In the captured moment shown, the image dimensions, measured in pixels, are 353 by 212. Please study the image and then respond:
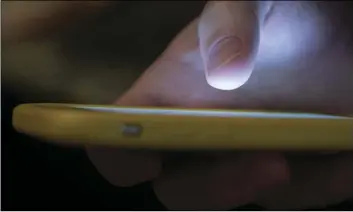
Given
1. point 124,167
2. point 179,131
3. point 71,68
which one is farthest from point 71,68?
point 179,131

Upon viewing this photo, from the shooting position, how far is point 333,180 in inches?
15.4

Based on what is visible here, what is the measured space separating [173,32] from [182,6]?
24 mm

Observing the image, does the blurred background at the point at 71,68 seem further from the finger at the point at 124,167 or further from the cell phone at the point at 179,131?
the cell phone at the point at 179,131

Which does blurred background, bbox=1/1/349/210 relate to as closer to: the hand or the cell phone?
the hand

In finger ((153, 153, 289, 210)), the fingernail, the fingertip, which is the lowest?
finger ((153, 153, 289, 210))

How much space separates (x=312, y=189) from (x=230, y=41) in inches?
5.5

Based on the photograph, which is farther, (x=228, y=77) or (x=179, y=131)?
(x=228, y=77)

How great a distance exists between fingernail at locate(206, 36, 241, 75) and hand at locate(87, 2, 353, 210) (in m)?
0.05

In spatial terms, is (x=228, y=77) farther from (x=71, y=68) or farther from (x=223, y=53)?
(x=71, y=68)

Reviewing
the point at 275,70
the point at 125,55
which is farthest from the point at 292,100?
the point at 125,55

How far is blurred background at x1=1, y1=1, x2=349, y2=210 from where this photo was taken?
1.28 ft

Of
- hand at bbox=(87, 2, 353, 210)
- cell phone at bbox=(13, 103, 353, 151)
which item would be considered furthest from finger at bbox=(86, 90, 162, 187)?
cell phone at bbox=(13, 103, 353, 151)

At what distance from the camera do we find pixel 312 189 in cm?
39

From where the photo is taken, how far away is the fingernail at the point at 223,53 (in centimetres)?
33
